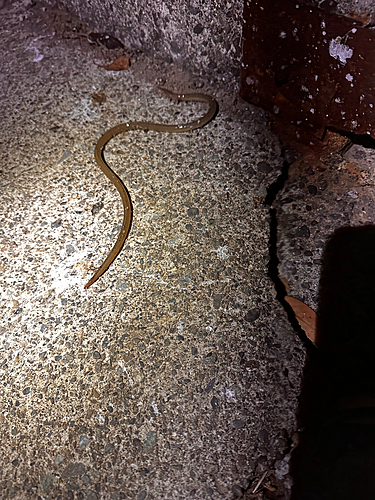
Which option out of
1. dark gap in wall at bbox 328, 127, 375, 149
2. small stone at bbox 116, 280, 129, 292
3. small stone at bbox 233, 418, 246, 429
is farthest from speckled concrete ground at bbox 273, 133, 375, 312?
small stone at bbox 116, 280, 129, 292

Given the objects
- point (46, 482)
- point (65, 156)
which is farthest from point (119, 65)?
point (46, 482)

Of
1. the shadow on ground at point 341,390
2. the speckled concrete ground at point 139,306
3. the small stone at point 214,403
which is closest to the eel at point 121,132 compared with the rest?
the speckled concrete ground at point 139,306

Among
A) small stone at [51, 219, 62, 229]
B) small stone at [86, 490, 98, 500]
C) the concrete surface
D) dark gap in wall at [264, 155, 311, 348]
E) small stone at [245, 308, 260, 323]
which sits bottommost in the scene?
small stone at [86, 490, 98, 500]

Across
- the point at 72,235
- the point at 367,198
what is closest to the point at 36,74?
the point at 72,235

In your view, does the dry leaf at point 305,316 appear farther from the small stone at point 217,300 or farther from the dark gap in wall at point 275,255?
the small stone at point 217,300

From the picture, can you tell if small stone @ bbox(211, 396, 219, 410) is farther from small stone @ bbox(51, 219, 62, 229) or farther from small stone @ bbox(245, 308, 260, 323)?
small stone @ bbox(51, 219, 62, 229)

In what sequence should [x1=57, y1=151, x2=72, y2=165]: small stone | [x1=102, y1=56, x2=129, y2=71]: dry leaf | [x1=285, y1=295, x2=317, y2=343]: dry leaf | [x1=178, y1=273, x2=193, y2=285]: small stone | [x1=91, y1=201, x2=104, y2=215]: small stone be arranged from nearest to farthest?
[x1=285, y1=295, x2=317, y2=343]: dry leaf < [x1=178, y1=273, x2=193, y2=285]: small stone < [x1=91, y1=201, x2=104, y2=215]: small stone < [x1=57, y1=151, x2=72, y2=165]: small stone < [x1=102, y1=56, x2=129, y2=71]: dry leaf

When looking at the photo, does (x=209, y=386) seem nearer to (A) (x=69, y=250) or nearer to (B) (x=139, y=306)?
(B) (x=139, y=306)

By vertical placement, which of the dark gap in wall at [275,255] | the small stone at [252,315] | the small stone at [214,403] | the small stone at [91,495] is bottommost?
the small stone at [91,495]
